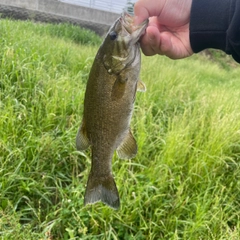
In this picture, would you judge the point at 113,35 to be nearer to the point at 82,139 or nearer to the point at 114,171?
the point at 82,139

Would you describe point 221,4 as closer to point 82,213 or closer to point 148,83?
point 82,213

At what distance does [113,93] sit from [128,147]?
0.84ft

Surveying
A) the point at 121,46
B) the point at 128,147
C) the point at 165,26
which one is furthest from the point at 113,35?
the point at 165,26

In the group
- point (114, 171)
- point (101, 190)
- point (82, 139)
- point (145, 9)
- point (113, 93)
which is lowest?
point (114, 171)

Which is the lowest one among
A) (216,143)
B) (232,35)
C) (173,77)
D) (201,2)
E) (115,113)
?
(173,77)

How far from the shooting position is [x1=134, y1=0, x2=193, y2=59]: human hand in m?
1.39

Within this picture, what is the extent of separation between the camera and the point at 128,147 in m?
1.32

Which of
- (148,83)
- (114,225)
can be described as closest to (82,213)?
(114,225)

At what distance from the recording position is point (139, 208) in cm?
229

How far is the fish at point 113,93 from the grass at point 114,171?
3.11 feet

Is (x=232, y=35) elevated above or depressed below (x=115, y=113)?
above

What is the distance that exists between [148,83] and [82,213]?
2.80 meters

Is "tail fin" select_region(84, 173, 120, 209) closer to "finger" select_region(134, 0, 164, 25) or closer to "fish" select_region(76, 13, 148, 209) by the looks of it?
"fish" select_region(76, 13, 148, 209)

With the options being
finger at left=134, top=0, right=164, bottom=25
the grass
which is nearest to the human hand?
finger at left=134, top=0, right=164, bottom=25
